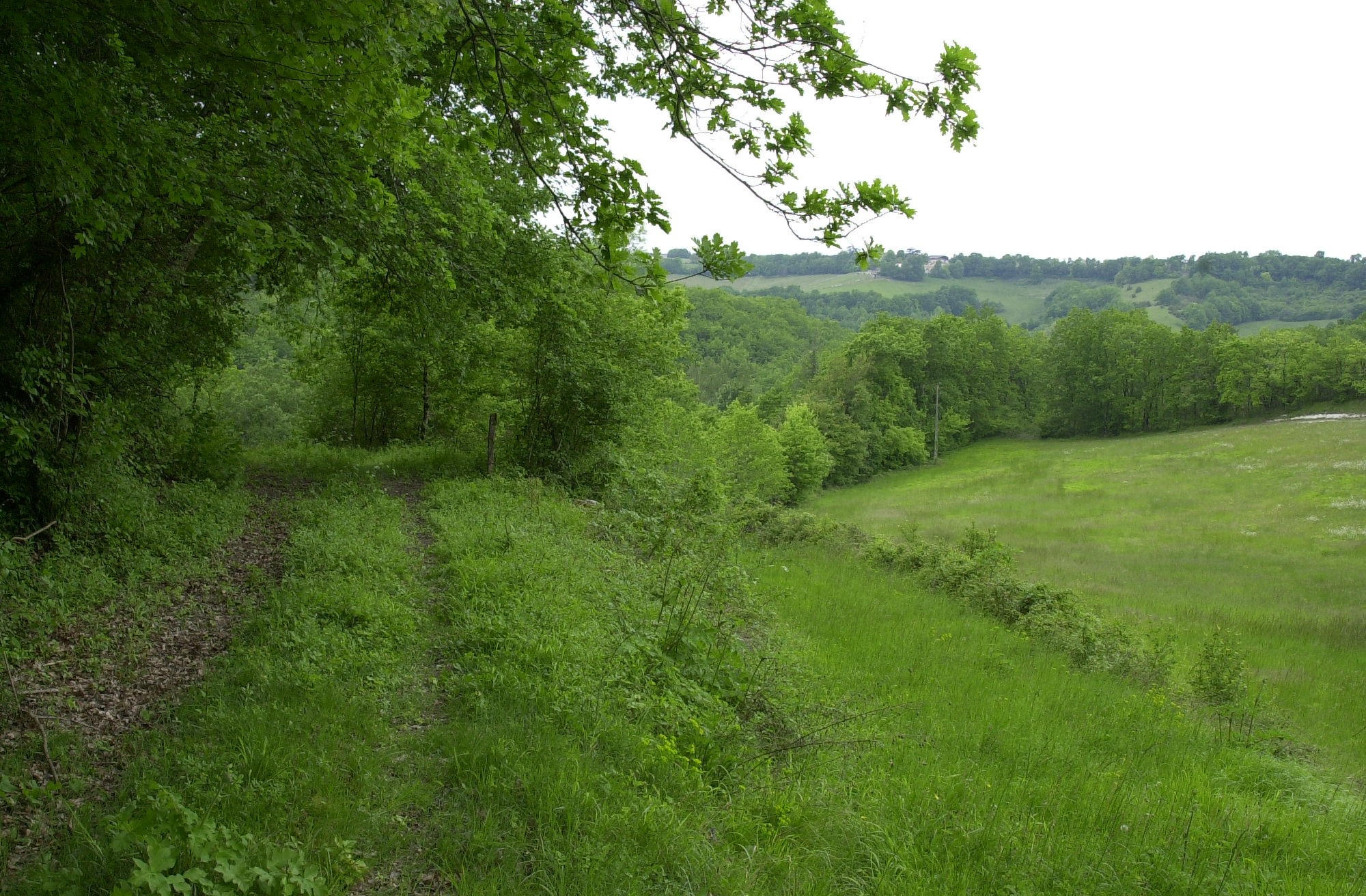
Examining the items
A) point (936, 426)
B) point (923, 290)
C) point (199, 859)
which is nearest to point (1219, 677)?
point (199, 859)

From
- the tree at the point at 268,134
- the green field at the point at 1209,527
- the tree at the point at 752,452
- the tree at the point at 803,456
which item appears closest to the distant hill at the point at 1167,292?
the green field at the point at 1209,527

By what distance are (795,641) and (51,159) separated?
8671mm

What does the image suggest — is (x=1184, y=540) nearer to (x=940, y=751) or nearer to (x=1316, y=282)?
(x=940, y=751)

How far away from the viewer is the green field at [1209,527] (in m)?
13.9

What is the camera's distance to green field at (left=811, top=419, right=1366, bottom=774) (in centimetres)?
1392

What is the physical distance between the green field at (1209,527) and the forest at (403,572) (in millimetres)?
4370

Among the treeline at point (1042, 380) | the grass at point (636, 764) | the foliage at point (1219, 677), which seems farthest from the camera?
the treeline at point (1042, 380)

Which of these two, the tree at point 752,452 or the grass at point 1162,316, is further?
the grass at point 1162,316

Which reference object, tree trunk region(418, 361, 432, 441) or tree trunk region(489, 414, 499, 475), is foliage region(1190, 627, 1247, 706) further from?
tree trunk region(418, 361, 432, 441)

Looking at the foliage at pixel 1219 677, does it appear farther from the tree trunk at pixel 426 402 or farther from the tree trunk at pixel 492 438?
the tree trunk at pixel 426 402

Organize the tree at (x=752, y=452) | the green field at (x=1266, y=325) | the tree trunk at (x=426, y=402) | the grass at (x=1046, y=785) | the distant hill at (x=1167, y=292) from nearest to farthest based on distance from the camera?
1. the grass at (x=1046, y=785)
2. the tree trunk at (x=426, y=402)
3. the tree at (x=752, y=452)
4. the green field at (x=1266, y=325)
5. the distant hill at (x=1167, y=292)

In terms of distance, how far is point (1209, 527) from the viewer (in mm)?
33688

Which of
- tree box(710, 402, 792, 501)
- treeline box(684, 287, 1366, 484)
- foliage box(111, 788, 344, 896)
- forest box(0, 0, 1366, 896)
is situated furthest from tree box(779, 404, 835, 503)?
foliage box(111, 788, 344, 896)

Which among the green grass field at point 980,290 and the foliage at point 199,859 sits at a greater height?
the green grass field at point 980,290
